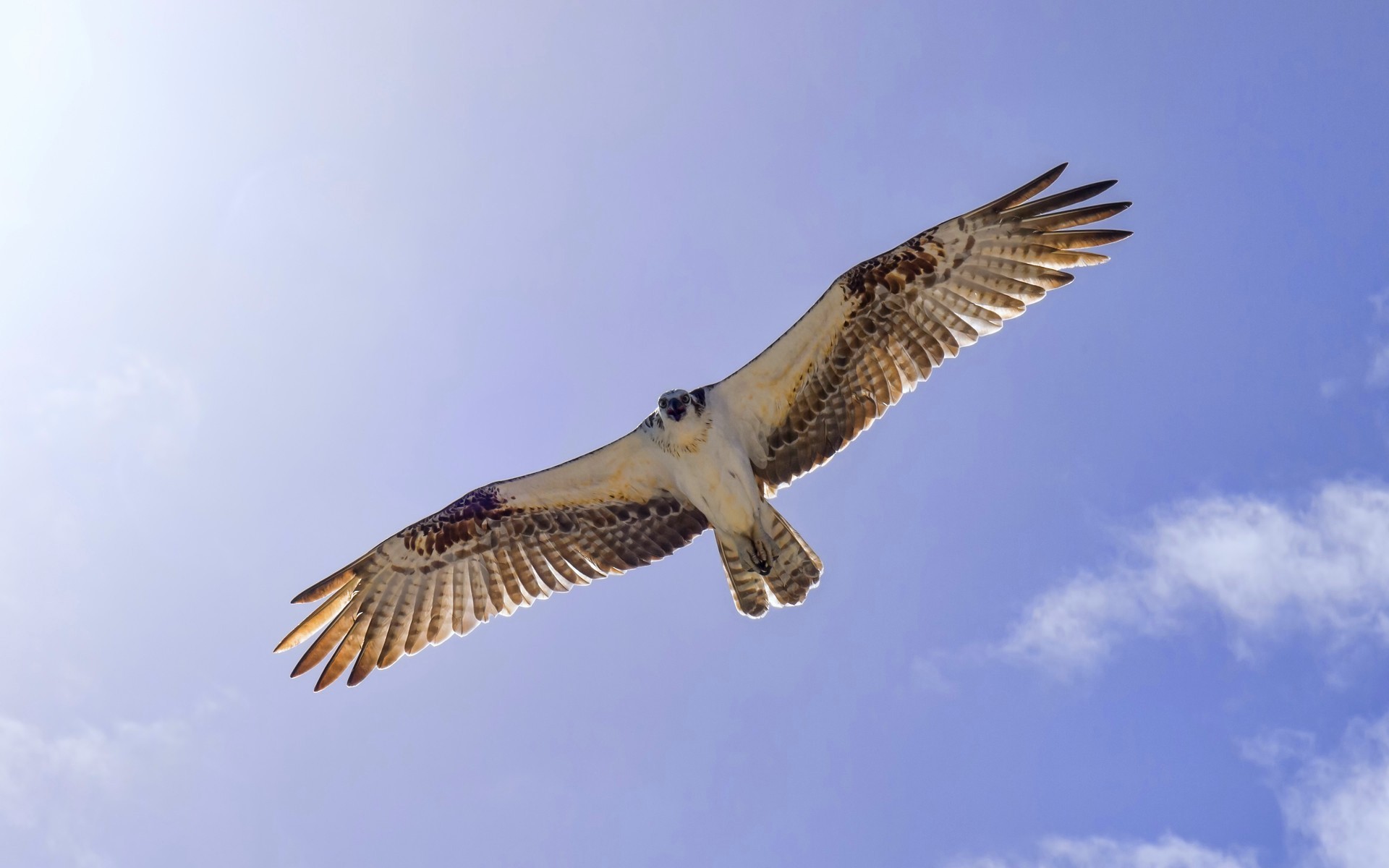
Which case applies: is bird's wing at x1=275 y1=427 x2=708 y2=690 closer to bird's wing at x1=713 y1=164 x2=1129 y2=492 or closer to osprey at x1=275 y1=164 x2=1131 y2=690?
osprey at x1=275 y1=164 x2=1131 y2=690

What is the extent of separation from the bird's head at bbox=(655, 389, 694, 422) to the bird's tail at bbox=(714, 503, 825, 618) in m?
1.34

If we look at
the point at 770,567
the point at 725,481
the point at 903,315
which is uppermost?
the point at 903,315

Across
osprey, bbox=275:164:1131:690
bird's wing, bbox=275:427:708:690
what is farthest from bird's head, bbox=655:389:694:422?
bird's wing, bbox=275:427:708:690

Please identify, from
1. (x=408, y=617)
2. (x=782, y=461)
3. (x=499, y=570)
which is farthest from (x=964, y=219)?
(x=408, y=617)

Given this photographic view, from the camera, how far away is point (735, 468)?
1308 centimetres

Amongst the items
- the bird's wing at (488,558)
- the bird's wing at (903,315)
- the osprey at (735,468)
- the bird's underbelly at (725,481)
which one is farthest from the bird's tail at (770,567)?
the bird's wing at (903,315)

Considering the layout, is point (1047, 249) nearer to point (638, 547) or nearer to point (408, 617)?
point (638, 547)

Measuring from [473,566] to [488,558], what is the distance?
0.20 metres

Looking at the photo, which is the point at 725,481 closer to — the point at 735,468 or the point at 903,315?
the point at 735,468

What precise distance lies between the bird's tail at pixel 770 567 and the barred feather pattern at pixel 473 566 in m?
0.77

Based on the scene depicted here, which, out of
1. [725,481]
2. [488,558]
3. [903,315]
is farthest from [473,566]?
[903,315]

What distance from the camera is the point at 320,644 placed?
13820 millimetres

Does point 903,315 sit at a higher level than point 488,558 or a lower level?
higher

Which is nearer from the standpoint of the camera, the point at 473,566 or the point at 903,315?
the point at 903,315
